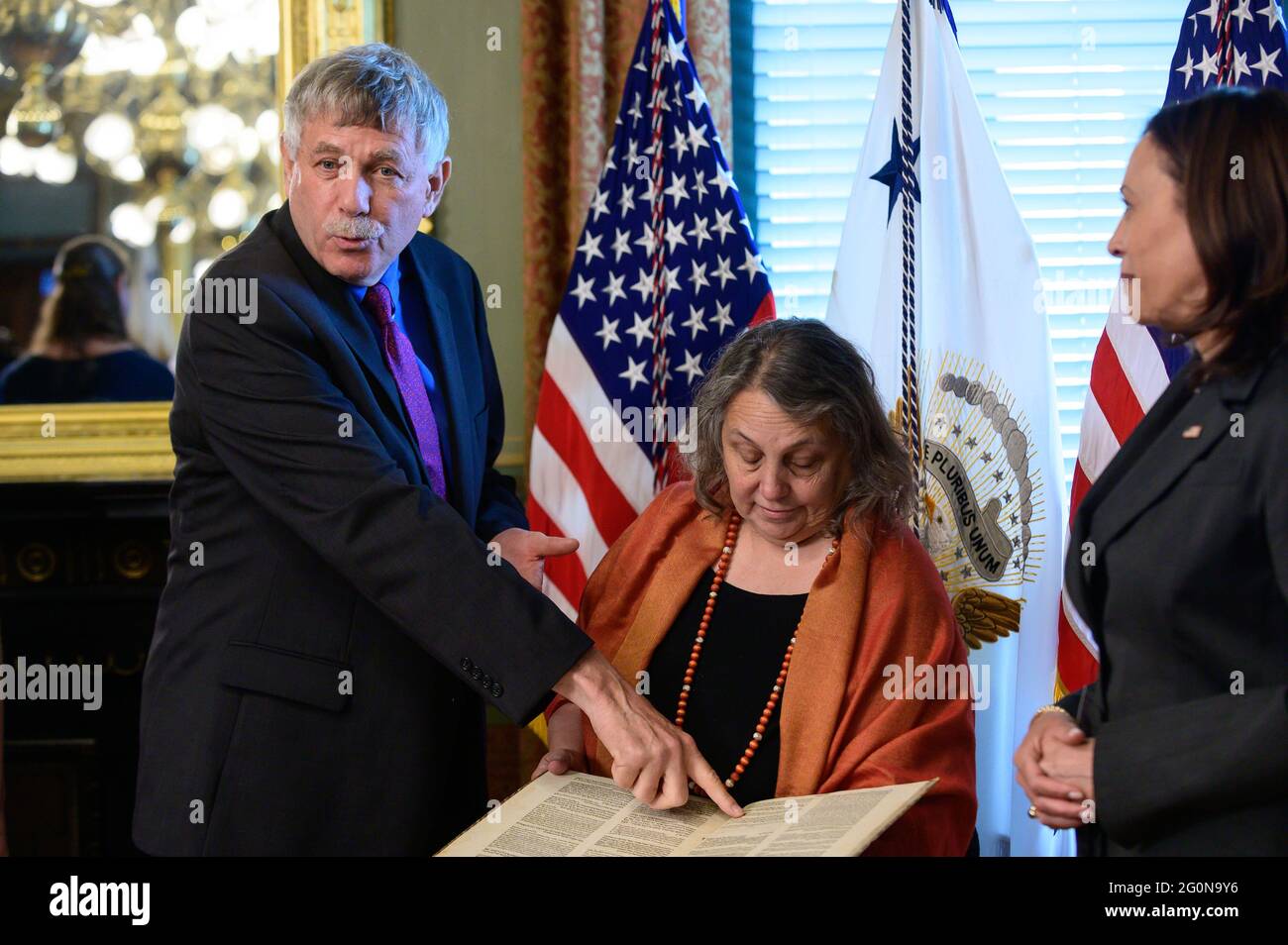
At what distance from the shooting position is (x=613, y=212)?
3590mm

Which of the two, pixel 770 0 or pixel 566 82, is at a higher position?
pixel 770 0

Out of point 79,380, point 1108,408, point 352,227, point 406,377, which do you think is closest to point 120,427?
point 79,380

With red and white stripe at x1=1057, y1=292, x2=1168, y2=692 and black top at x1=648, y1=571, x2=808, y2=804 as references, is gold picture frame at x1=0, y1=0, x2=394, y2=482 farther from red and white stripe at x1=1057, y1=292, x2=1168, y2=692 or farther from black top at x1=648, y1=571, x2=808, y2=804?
red and white stripe at x1=1057, y1=292, x2=1168, y2=692

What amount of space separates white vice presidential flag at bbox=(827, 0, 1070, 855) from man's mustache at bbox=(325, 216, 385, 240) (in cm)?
161

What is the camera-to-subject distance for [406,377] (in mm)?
2314

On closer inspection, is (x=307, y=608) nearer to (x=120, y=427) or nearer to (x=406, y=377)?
(x=406, y=377)

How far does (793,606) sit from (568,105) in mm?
2140

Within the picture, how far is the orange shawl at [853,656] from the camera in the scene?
2.07 meters

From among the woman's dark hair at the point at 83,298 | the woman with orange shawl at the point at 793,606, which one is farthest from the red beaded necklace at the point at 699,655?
the woman's dark hair at the point at 83,298

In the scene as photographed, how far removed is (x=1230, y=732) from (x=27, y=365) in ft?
12.0

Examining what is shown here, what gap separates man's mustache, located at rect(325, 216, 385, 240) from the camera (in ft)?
7.09

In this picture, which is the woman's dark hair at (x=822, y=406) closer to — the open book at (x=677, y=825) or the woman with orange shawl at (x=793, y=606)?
the woman with orange shawl at (x=793, y=606)
